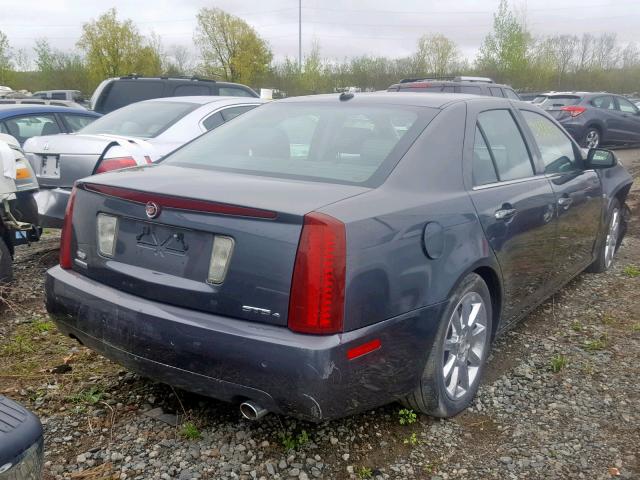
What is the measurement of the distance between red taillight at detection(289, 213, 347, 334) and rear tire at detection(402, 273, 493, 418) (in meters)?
0.66

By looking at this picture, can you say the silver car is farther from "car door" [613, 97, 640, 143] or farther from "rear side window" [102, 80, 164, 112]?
"car door" [613, 97, 640, 143]

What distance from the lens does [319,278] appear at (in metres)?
2.18

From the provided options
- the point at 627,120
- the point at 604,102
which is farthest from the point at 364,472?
the point at 627,120

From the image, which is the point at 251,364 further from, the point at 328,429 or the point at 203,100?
the point at 203,100

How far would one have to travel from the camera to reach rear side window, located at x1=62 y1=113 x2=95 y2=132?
793 centimetres

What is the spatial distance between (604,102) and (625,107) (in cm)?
87

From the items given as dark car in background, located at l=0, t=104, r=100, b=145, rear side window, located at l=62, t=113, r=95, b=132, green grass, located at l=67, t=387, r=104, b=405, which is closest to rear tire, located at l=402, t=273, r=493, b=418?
green grass, located at l=67, t=387, r=104, b=405

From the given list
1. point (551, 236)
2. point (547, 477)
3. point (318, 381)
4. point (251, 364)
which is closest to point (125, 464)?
point (251, 364)

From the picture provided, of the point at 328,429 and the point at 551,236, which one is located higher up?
the point at 551,236

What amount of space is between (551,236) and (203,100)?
14.5ft

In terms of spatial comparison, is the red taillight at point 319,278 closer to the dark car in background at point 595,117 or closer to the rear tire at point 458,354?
the rear tire at point 458,354

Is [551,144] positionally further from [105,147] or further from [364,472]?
[105,147]

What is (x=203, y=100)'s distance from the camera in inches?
269

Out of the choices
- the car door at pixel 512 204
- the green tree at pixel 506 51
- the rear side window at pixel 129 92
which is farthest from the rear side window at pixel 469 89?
the green tree at pixel 506 51
